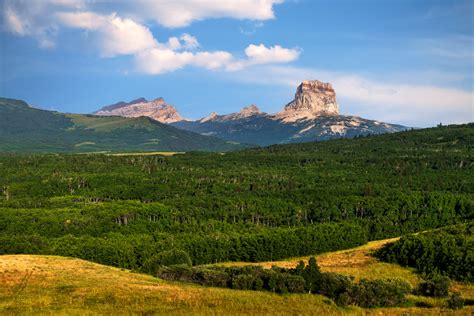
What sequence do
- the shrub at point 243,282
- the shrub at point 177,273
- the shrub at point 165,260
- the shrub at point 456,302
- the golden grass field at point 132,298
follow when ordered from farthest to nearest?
the shrub at point 165,260 < the shrub at point 177,273 < the shrub at point 243,282 < the shrub at point 456,302 < the golden grass field at point 132,298

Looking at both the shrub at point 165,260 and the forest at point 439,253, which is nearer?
the forest at point 439,253

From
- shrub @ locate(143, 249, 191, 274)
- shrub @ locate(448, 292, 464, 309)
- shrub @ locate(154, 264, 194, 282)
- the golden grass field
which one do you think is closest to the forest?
the golden grass field

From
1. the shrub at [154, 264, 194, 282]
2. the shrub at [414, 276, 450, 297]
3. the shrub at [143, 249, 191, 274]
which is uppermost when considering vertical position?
the shrub at [154, 264, 194, 282]

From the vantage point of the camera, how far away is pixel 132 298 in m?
66.4

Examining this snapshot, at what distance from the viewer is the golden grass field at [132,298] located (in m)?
62.4

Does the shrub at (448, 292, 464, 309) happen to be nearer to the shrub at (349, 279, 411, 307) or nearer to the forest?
the shrub at (349, 279, 411, 307)

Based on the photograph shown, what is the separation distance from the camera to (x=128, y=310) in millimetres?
61938

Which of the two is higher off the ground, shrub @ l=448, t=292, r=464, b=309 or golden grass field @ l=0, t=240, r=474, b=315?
golden grass field @ l=0, t=240, r=474, b=315

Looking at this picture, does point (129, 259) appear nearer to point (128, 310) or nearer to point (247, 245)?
point (247, 245)

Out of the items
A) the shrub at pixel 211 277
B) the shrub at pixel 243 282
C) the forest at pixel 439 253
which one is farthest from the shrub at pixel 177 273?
the forest at pixel 439 253

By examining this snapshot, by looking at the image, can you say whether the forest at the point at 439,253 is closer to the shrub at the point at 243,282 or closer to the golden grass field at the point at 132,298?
the golden grass field at the point at 132,298

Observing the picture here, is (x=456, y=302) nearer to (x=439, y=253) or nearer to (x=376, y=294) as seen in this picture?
(x=376, y=294)

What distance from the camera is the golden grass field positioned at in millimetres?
62375

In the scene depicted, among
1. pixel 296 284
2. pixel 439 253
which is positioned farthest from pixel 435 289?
pixel 439 253
